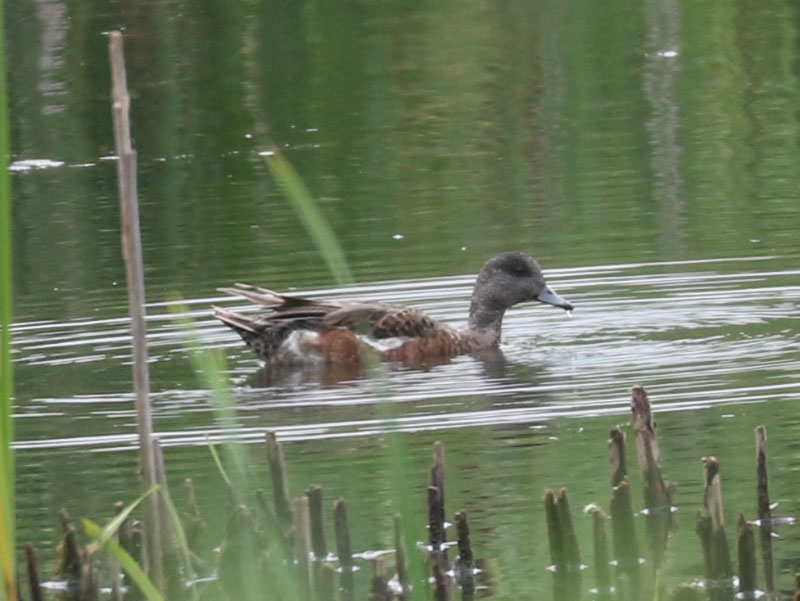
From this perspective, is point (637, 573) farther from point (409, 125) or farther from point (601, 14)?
point (601, 14)

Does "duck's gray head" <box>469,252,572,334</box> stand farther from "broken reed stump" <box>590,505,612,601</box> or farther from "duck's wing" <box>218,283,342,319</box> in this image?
"broken reed stump" <box>590,505,612,601</box>

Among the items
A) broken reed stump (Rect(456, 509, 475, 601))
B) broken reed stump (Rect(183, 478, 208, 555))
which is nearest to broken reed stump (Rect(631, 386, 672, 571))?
broken reed stump (Rect(456, 509, 475, 601))

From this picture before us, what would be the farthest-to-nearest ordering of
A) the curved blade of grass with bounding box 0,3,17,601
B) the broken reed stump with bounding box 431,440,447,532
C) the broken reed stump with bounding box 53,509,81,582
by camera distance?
the broken reed stump with bounding box 53,509,81,582 → the broken reed stump with bounding box 431,440,447,532 → the curved blade of grass with bounding box 0,3,17,601

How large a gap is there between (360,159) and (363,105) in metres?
2.67

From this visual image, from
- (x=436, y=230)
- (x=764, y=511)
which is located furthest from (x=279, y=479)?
(x=436, y=230)

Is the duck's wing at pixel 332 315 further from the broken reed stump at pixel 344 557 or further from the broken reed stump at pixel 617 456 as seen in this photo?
the broken reed stump at pixel 344 557

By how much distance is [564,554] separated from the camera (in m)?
5.00

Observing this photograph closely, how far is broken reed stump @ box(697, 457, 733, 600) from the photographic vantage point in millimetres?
4762

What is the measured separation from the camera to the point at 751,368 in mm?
8195

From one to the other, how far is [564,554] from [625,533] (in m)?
0.17

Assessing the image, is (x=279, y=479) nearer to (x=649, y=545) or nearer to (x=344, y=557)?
(x=344, y=557)

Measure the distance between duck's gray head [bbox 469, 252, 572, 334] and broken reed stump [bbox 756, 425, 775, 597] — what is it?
4362mm

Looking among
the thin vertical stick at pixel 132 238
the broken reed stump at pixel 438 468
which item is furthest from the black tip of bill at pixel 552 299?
Result: the thin vertical stick at pixel 132 238

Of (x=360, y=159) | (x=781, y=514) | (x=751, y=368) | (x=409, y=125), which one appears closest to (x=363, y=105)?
(x=409, y=125)
